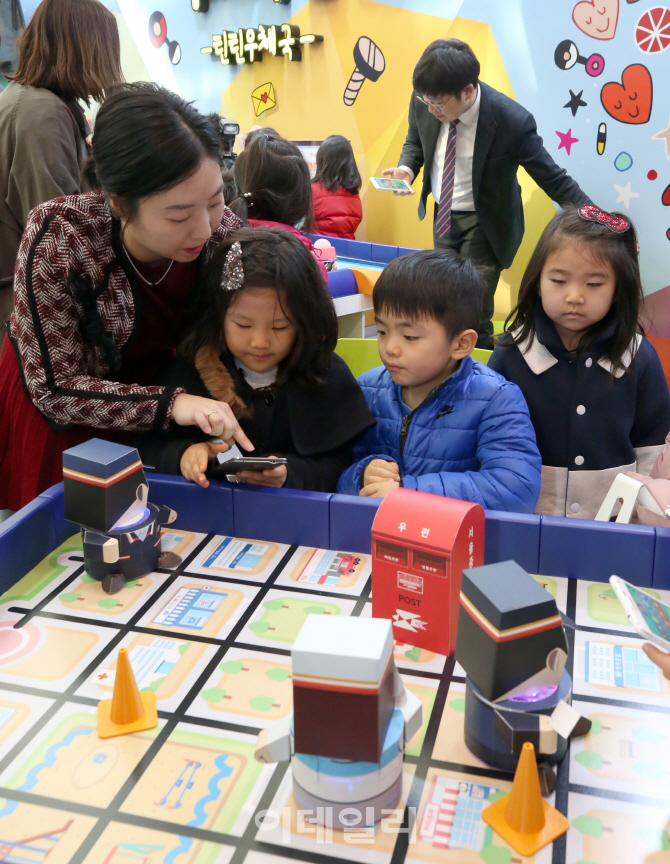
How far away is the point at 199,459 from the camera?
1.20 metres

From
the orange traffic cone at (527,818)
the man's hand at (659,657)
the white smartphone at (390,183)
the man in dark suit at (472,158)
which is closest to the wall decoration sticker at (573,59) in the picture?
the man in dark suit at (472,158)

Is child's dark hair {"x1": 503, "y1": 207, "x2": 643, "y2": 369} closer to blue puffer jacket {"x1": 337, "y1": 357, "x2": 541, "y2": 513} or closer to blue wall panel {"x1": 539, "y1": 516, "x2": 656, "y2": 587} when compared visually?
blue puffer jacket {"x1": 337, "y1": 357, "x2": 541, "y2": 513}

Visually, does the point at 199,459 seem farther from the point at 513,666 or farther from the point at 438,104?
the point at 438,104

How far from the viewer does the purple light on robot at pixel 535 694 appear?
0.69 meters

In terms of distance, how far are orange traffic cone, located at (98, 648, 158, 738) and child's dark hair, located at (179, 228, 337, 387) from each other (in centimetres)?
73

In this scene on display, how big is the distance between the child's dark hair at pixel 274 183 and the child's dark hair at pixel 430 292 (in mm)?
1064

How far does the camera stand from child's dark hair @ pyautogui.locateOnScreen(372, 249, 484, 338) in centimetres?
127

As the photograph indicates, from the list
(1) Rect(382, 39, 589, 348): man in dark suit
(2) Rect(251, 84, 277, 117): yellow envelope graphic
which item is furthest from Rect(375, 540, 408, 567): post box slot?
(2) Rect(251, 84, 277, 117): yellow envelope graphic

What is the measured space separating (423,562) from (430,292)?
22.2 inches

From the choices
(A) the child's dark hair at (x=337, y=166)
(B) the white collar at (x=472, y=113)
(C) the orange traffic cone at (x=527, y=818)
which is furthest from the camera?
(A) the child's dark hair at (x=337, y=166)

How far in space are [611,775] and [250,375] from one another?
93 cm

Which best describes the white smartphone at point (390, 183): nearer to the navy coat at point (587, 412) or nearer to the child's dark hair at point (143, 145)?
the navy coat at point (587, 412)

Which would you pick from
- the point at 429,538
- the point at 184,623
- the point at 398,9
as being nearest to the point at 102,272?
the point at 184,623

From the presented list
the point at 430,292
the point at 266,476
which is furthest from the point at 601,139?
the point at 266,476
